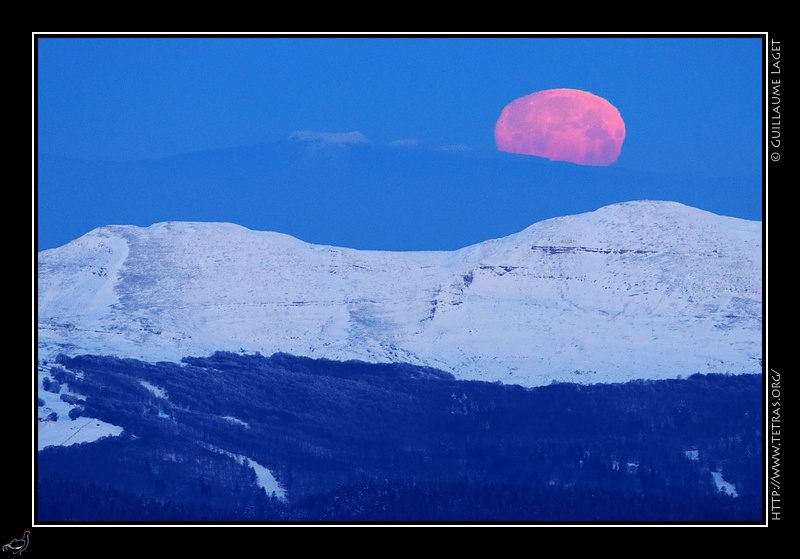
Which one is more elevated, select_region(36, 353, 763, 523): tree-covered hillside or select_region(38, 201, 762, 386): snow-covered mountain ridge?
select_region(38, 201, 762, 386): snow-covered mountain ridge

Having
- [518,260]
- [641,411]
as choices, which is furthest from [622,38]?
[641,411]
